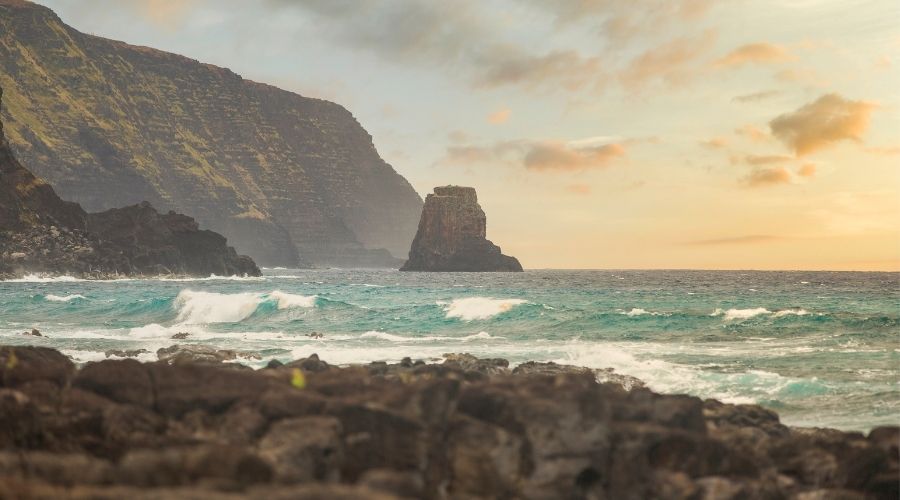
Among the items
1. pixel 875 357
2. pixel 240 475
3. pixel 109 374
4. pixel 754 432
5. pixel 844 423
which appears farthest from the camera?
pixel 875 357

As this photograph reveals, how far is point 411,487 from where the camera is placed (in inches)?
297

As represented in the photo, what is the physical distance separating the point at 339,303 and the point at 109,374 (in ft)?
145

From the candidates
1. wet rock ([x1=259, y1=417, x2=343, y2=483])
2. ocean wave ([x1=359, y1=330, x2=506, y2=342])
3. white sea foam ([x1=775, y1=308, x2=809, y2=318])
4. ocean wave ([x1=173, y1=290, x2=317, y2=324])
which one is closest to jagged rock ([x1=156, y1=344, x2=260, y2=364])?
ocean wave ([x1=359, y1=330, x2=506, y2=342])

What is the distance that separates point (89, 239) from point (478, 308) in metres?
112

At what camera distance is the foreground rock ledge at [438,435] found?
904 centimetres

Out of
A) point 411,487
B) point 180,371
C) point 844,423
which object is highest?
point 180,371

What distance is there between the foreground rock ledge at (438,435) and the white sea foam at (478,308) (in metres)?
36.9

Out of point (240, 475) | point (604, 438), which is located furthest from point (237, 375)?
point (604, 438)

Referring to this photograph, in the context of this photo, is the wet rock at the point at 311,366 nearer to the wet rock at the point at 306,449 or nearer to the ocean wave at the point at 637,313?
the wet rock at the point at 306,449

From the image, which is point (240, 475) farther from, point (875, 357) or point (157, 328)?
point (157, 328)

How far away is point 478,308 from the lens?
1964 inches

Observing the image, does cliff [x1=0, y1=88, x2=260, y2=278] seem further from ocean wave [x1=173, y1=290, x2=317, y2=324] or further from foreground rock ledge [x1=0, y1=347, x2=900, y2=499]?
foreground rock ledge [x1=0, y1=347, x2=900, y2=499]

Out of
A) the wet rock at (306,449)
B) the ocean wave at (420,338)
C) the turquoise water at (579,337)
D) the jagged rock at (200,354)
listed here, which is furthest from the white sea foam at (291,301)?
the wet rock at (306,449)

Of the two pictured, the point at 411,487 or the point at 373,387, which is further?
the point at 373,387
